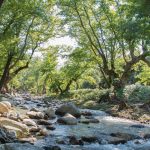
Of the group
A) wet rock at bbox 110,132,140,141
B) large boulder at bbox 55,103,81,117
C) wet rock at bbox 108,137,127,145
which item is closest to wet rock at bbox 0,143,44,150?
wet rock at bbox 108,137,127,145

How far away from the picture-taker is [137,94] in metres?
26.5

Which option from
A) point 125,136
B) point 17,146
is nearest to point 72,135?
point 125,136

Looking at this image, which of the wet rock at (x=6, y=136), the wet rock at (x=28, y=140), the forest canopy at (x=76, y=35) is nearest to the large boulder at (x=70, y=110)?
the forest canopy at (x=76, y=35)

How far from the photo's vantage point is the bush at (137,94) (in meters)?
25.5

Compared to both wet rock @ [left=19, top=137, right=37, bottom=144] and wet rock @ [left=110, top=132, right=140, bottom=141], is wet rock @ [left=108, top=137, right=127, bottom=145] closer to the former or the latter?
wet rock @ [left=110, top=132, right=140, bottom=141]

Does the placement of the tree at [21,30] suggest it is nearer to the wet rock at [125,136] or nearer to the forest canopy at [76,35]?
the forest canopy at [76,35]

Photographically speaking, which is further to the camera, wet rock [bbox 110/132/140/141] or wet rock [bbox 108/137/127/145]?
wet rock [bbox 110/132/140/141]

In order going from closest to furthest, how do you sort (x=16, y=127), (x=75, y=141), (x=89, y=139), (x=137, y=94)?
(x=75, y=141) < (x=89, y=139) < (x=16, y=127) < (x=137, y=94)

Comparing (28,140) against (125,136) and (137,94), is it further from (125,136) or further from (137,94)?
(137,94)

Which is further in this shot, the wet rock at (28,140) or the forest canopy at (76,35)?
the forest canopy at (76,35)

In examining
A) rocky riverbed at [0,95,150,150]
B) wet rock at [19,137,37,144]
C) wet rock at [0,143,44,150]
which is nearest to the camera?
wet rock at [0,143,44,150]

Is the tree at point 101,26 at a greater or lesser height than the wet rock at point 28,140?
greater

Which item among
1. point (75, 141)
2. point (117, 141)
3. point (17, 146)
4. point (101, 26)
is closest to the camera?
point (17, 146)

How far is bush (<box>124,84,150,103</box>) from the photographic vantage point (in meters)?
25.5
